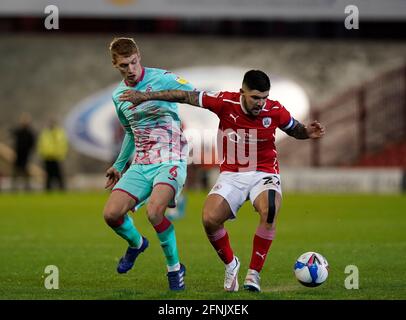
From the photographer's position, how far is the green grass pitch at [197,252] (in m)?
8.67

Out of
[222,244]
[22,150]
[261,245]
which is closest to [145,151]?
[222,244]

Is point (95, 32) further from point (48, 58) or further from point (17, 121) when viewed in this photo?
point (17, 121)

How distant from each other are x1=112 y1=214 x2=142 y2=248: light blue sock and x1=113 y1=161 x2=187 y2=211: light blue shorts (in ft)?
0.54

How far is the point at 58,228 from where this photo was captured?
53.0 ft

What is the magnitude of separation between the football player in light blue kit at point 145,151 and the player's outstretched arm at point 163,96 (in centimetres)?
28

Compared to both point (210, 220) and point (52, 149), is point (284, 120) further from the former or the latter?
point (52, 149)

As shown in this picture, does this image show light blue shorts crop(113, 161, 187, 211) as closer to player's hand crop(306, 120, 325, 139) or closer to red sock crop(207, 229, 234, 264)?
red sock crop(207, 229, 234, 264)

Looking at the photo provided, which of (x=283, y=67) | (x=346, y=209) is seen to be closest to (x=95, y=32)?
(x=283, y=67)

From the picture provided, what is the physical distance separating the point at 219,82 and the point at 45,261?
20.6 m

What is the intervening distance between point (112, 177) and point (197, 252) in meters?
3.22

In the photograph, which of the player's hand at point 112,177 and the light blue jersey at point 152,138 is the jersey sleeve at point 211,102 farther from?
the player's hand at point 112,177

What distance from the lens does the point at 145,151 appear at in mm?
9227

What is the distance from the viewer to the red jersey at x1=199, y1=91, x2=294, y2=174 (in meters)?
8.90

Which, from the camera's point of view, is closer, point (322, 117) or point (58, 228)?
point (58, 228)
